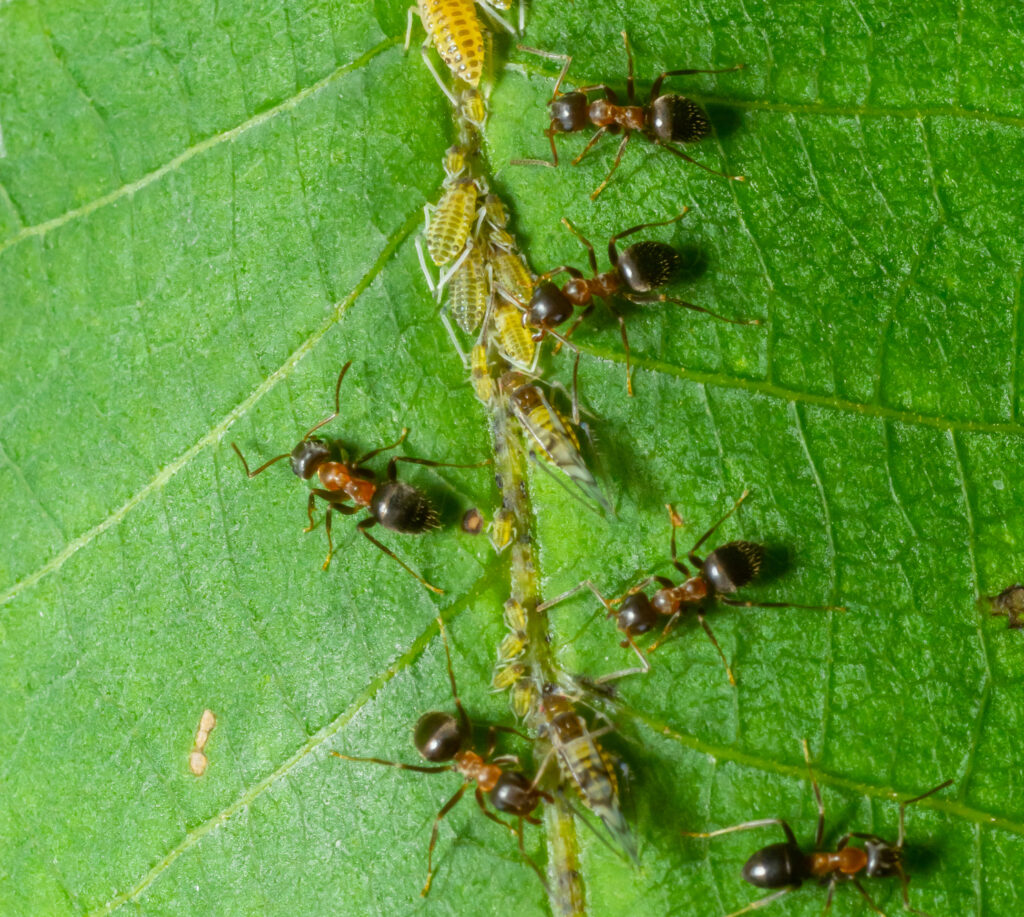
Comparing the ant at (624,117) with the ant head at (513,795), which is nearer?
the ant head at (513,795)

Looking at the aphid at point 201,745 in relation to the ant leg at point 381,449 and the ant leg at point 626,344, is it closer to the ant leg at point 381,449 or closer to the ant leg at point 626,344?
the ant leg at point 381,449

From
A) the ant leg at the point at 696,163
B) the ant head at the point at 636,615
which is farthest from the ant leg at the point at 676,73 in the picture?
the ant head at the point at 636,615

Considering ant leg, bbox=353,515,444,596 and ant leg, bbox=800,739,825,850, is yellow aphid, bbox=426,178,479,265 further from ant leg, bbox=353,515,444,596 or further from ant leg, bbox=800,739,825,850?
ant leg, bbox=800,739,825,850

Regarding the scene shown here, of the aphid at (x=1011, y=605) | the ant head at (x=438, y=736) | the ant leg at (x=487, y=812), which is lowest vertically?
the aphid at (x=1011, y=605)

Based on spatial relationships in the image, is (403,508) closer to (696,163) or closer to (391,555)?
(391,555)

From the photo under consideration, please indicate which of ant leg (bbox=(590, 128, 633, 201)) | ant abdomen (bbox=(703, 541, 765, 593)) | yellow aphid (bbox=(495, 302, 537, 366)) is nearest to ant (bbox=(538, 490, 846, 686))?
ant abdomen (bbox=(703, 541, 765, 593))

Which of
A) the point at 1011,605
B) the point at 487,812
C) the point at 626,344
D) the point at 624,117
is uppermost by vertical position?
the point at 624,117

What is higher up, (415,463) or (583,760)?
(415,463)

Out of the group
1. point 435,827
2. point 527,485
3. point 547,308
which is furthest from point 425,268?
point 435,827
